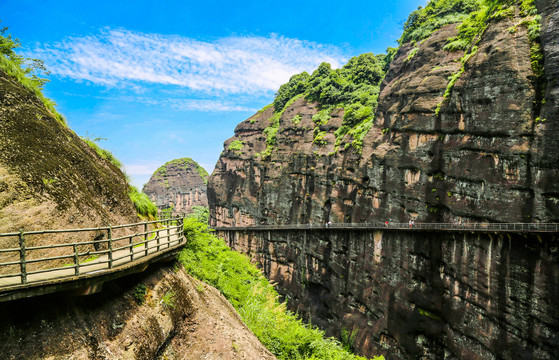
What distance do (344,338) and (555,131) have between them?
2560 cm

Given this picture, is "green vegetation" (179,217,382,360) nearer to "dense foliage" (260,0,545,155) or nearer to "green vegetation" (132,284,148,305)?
"green vegetation" (132,284,148,305)

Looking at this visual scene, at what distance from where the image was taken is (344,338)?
29812 mm

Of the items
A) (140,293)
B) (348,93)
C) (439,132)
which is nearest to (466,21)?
(439,132)

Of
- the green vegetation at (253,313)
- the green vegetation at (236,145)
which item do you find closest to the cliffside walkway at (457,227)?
the green vegetation at (253,313)

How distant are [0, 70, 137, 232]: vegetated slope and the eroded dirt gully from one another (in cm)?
264

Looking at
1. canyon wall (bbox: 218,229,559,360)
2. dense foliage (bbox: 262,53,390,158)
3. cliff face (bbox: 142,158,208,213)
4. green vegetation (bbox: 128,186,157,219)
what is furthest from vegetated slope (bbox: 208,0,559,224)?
cliff face (bbox: 142,158,208,213)

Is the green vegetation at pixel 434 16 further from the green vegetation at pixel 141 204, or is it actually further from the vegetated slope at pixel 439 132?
the green vegetation at pixel 141 204

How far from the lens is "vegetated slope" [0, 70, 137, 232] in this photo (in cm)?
743

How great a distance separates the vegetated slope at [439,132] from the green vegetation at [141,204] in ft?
71.9

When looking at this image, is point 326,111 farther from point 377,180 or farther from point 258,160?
point 377,180

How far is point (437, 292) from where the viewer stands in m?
22.5

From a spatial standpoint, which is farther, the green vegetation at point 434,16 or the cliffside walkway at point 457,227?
the green vegetation at point 434,16

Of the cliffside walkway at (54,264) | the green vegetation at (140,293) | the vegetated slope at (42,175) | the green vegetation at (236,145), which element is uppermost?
the green vegetation at (236,145)

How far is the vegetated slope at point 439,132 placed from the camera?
60.7ft
